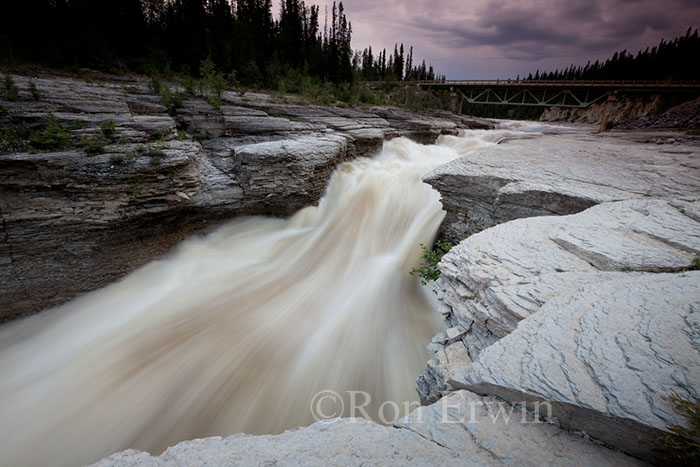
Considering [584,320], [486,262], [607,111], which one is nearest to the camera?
[584,320]

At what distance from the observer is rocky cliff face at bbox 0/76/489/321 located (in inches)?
199

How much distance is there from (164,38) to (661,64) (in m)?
62.1

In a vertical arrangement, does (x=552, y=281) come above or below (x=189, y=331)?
above

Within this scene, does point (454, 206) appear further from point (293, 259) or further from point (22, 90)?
point (22, 90)

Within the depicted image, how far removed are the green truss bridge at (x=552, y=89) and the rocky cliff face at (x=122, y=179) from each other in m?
23.7

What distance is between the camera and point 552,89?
76.5ft

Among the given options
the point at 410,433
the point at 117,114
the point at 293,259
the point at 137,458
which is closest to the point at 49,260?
the point at 117,114

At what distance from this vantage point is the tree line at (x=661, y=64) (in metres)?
31.4

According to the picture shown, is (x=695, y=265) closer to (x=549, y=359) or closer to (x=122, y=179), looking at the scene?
(x=549, y=359)

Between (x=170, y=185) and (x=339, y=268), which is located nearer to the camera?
(x=170, y=185)

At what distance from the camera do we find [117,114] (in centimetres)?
707

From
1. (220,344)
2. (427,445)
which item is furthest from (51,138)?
Result: (427,445)

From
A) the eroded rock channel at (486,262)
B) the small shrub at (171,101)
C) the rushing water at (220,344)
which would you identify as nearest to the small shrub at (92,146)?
the eroded rock channel at (486,262)

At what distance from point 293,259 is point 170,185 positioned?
349 centimetres
